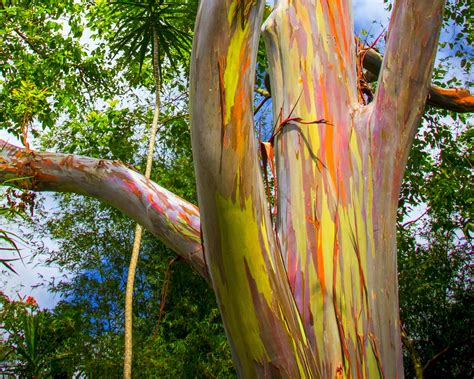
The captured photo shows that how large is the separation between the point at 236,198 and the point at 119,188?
1.10 m

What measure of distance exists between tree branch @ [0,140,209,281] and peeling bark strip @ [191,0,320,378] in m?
0.53

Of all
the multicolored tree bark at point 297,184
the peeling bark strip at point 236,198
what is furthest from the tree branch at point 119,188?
the peeling bark strip at point 236,198

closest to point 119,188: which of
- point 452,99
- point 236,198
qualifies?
point 236,198

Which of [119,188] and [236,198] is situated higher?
[119,188]

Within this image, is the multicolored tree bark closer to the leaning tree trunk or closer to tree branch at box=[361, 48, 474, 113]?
the leaning tree trunk

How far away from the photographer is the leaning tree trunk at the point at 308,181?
1456 millimetres

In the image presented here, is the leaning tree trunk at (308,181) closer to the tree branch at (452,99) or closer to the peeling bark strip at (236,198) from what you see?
the peeling bark strip at (236,198)

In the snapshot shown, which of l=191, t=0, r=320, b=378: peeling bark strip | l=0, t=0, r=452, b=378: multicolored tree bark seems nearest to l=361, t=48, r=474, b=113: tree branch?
l=0, t=0, r=452, b=378: multicolored tree bark

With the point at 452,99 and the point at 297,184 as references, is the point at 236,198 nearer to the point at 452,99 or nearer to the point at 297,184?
the point at 297,184

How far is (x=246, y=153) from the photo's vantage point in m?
1.47

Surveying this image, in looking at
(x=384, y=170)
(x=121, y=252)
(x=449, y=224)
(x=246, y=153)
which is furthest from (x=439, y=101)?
(x=121, y=252)

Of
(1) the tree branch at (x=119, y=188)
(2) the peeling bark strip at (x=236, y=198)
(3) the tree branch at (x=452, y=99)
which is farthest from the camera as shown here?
(3) the tree branch at (x=452, y=99)

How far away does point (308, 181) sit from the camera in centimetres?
187

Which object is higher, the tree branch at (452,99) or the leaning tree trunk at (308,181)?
the tree branch at (452,99)
